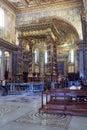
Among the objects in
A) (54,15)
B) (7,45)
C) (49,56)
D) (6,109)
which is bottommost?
(6,109)

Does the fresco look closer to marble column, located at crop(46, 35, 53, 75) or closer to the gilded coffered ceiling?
the gilded coffered ceiling

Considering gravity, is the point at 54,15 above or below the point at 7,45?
above

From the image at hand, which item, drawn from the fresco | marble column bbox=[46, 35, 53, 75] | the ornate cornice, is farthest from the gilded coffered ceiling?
marble column bbox=[46, 35, 53, 75]

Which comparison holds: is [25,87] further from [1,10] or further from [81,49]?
[1,10]

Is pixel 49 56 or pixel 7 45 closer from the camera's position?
pixel 49 56

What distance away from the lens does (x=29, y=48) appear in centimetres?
2139

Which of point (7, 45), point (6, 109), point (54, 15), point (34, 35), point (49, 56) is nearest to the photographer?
point (6, 109)

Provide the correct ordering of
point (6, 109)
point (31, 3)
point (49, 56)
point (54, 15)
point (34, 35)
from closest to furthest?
point (6, 109) < point (49, 56) < point (34, 35) < point (54, 15) < point (31, 3)

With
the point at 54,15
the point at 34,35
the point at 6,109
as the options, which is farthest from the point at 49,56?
the point at 6,109

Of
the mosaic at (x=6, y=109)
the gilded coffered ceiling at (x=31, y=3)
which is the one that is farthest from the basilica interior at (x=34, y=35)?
the mosaic at (x=6, y=109)

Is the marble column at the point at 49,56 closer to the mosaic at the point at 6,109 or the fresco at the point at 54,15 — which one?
the fresco at the point at 54,15

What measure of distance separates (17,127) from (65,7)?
19.0 m

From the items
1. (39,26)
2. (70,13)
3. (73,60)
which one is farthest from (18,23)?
(73,60)

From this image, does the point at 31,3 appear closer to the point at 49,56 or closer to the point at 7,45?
the point at 7,45
